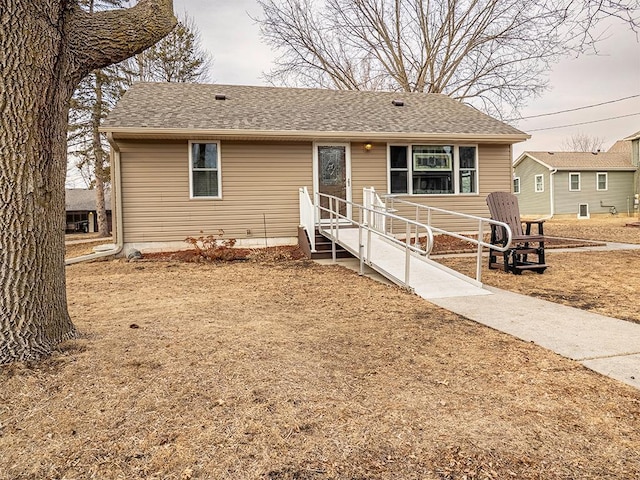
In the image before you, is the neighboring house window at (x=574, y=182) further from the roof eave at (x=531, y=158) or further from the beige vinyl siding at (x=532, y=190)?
the roof eave at (x=531, y=158)

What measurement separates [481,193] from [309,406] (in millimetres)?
10620

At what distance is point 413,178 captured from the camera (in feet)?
37.2

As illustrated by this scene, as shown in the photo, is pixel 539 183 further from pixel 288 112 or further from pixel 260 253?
pixel 260 253

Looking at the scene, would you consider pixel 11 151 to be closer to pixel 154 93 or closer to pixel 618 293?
pixel 618 293

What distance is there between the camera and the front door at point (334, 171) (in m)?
10.8

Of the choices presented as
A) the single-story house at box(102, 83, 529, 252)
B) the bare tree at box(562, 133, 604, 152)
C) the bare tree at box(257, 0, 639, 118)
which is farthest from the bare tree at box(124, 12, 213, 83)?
the bare tree at box(562, 133, 604, 152)

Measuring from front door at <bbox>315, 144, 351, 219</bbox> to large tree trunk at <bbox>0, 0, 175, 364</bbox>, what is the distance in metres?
7.77

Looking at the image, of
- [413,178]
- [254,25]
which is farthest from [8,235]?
[254,25]

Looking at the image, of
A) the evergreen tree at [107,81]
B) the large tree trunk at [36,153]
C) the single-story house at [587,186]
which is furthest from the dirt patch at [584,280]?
the single-story house at [587,186]

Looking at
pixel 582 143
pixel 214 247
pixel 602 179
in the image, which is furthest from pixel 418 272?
pixel 582 143

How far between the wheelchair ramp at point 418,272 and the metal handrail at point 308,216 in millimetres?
688

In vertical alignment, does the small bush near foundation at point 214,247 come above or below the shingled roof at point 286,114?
below

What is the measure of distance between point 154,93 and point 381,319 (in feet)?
34.3

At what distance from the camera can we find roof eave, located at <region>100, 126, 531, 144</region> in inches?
367
